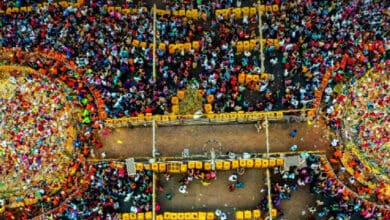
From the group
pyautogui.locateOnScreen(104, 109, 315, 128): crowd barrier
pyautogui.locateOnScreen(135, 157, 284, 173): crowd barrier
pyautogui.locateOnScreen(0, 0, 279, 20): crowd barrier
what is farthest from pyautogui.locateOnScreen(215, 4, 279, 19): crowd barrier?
pyautogui.locateOnScreen(135, 157, 284, 173): crowd barrier

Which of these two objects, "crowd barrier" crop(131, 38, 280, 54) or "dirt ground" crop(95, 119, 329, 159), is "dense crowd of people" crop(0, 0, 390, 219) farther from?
"dirt ground" crop(95, 119, 329, 159)

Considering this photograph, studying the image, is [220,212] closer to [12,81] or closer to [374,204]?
[374,204]

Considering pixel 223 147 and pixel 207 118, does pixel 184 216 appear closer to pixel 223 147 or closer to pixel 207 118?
pixel 223 147

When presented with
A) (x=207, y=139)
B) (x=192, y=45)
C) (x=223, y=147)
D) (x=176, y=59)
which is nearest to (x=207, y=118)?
(x=207, y=139)

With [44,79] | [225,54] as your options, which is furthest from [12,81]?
[225,54]

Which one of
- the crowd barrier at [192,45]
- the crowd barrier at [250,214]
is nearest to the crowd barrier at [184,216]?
the crowd barrier at [250,214]

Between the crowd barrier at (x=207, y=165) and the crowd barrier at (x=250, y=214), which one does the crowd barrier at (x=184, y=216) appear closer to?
the crowd barrier at (x=250, y=214)

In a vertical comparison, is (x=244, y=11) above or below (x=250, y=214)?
above
